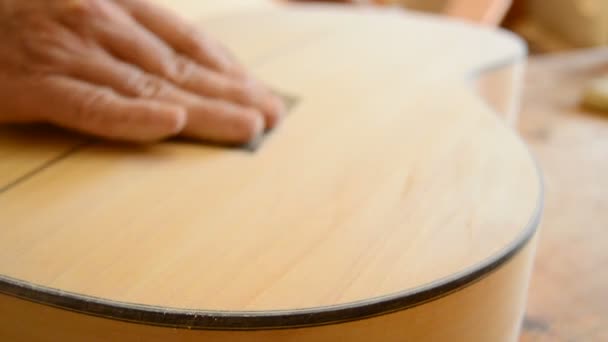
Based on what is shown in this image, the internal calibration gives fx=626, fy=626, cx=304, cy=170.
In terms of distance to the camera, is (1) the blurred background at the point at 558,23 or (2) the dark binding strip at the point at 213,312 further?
(1) the blurred background at the point at 558,23

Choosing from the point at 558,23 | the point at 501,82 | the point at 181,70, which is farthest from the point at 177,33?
the point at 558,23

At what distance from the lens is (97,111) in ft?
1.84

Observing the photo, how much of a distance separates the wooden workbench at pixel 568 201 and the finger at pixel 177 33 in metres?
0.42

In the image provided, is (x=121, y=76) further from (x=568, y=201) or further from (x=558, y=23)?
(x=558, y=23)

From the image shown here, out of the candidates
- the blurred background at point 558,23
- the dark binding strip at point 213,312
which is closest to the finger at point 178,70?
the dark binding strip at point 213,312

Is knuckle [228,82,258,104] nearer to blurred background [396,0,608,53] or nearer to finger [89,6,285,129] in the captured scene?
finger [89,6,285,129]

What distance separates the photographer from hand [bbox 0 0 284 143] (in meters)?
0.57

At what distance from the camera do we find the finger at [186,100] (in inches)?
23.1

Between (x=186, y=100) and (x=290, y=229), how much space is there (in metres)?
0.19

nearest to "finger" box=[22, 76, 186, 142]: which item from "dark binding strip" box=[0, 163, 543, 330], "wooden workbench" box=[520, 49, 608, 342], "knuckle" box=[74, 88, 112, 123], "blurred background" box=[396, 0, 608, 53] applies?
"knuckle" box=[74, 88, 112, 123]

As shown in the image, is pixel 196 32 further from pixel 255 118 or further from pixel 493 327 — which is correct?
pixel 493 327

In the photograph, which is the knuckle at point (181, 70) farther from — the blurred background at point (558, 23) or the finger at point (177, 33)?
the blurred background at point (558, 23)

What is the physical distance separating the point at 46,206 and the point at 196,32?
25 centimetres

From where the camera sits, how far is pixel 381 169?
1.89ft
